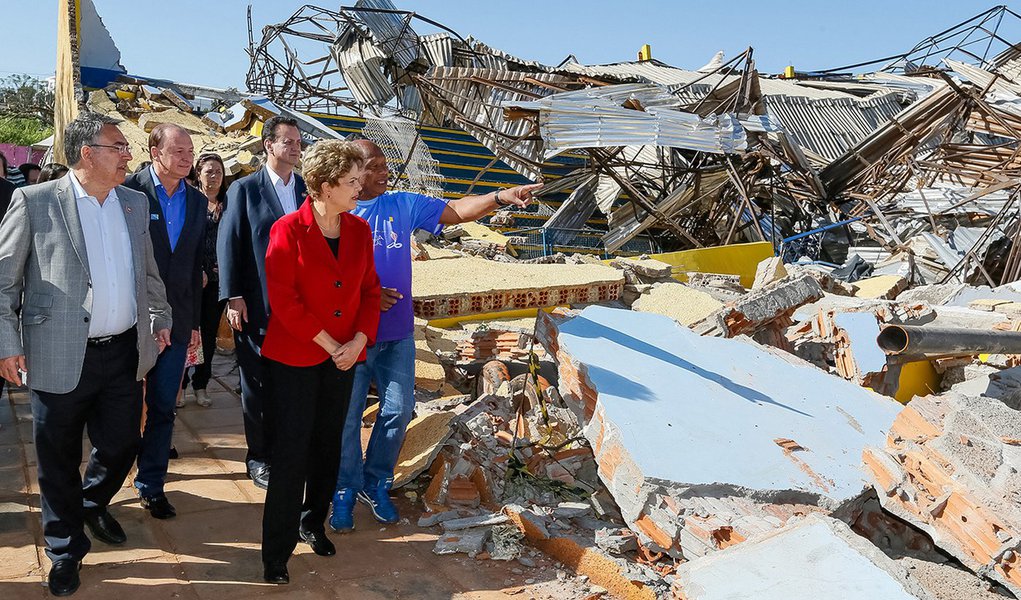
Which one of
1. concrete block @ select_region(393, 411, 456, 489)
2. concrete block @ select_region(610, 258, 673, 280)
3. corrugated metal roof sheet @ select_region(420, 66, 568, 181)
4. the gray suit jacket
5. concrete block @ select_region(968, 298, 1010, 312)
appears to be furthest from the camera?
corrugated metal roof sheet @ select_region(420, 66, 568, 181)

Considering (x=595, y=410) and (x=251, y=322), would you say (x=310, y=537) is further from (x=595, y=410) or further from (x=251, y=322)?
(x=595, y=410)

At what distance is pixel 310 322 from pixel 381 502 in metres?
1.15

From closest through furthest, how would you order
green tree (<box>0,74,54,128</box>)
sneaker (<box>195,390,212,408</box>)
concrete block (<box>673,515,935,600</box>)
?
concrete block (<box>673,515,935,600</box>) → sneaker (<box>195,390,212,408</box>) → green tree (<box>0,74,54,128</box>)

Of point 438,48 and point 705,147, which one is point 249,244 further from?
point 438,48

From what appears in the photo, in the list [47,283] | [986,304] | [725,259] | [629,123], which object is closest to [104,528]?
[47,283]

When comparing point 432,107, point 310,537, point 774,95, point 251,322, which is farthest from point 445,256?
point 774,95

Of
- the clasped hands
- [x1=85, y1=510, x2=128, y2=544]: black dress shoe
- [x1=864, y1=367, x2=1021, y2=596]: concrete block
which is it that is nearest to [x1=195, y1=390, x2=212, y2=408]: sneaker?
[x1=85, y1=510, x2=128, y2=544]: black dress shoe

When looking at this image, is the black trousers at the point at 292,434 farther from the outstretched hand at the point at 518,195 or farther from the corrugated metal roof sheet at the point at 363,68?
the corrugated metal roof sheet at the point at 363,68

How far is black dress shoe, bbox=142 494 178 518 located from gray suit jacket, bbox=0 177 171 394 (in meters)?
0.97

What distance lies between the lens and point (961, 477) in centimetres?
293

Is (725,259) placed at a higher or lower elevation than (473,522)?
higher

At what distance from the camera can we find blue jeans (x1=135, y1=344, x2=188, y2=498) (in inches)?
140

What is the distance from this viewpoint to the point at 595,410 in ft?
11.9

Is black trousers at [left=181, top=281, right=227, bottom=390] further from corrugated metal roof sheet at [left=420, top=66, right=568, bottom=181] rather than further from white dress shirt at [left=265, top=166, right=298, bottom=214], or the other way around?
corrugated metal roof sheet at [left=420, top=66, right=568, bottom=181]
